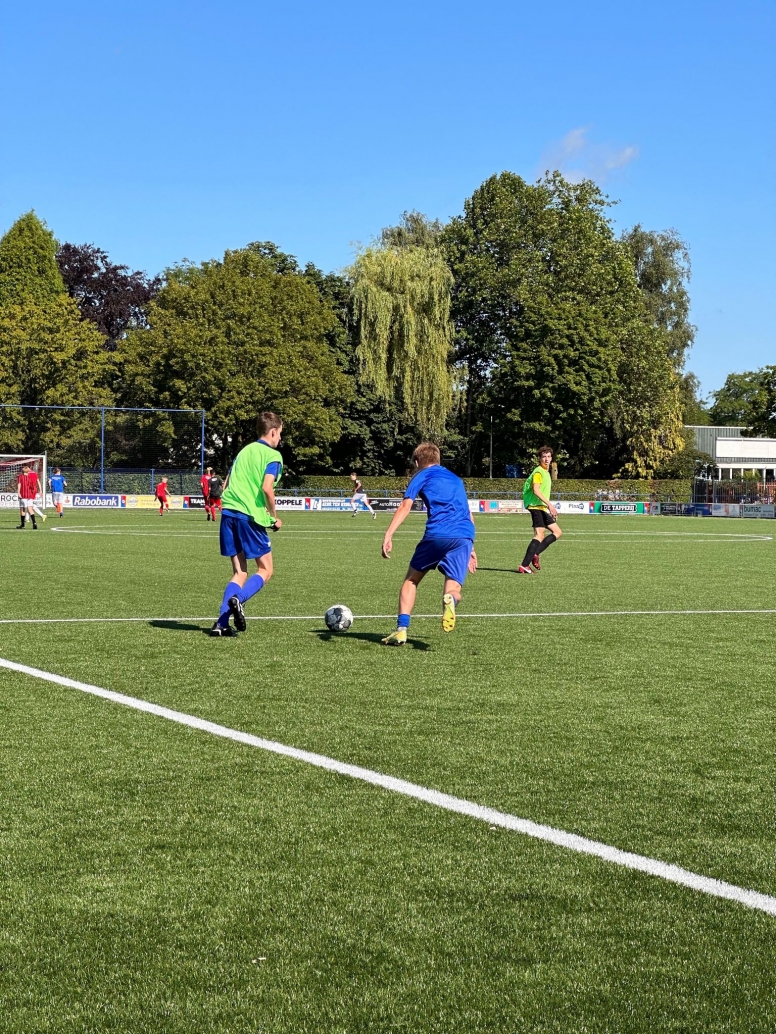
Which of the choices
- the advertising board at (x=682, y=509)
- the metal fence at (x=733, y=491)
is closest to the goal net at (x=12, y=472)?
the advertising board at (x=682, y=509)

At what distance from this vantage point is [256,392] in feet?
204

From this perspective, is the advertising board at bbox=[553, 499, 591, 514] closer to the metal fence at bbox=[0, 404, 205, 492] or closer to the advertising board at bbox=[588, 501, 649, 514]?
the advertising board at bbox=[588, 501, 649, 514]

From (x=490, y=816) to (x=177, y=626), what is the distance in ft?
22.5

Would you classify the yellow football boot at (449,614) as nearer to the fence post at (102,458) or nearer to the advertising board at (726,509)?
the fence post at (102,458)

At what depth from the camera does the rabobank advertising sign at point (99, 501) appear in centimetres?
5541

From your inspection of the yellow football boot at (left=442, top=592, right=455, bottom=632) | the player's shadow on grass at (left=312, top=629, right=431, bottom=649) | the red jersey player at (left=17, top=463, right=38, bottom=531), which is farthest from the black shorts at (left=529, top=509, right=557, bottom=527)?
the red jersey player at (left=17, top=463, right=38, bottom=531)

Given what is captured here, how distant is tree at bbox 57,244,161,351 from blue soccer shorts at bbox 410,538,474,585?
7075cm

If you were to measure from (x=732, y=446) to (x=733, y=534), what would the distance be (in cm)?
6584

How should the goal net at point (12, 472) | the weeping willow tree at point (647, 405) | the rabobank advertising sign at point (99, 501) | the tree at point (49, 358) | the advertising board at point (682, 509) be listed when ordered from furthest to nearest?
the weeping willow tree at point (647, 405), the advertising board at point (682, 509), the tree at point (49, 358), the rabobank advertising sign at point (99, 501), the goal net at point (12, 472)

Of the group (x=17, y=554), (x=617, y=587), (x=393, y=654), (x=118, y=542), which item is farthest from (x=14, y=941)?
(x=118, y=542)

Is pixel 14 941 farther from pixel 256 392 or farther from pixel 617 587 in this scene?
pixel 256 392

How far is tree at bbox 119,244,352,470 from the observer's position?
203 feet

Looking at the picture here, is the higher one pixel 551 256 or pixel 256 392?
pixel 551 256

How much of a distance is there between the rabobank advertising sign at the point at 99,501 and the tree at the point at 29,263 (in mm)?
20893
